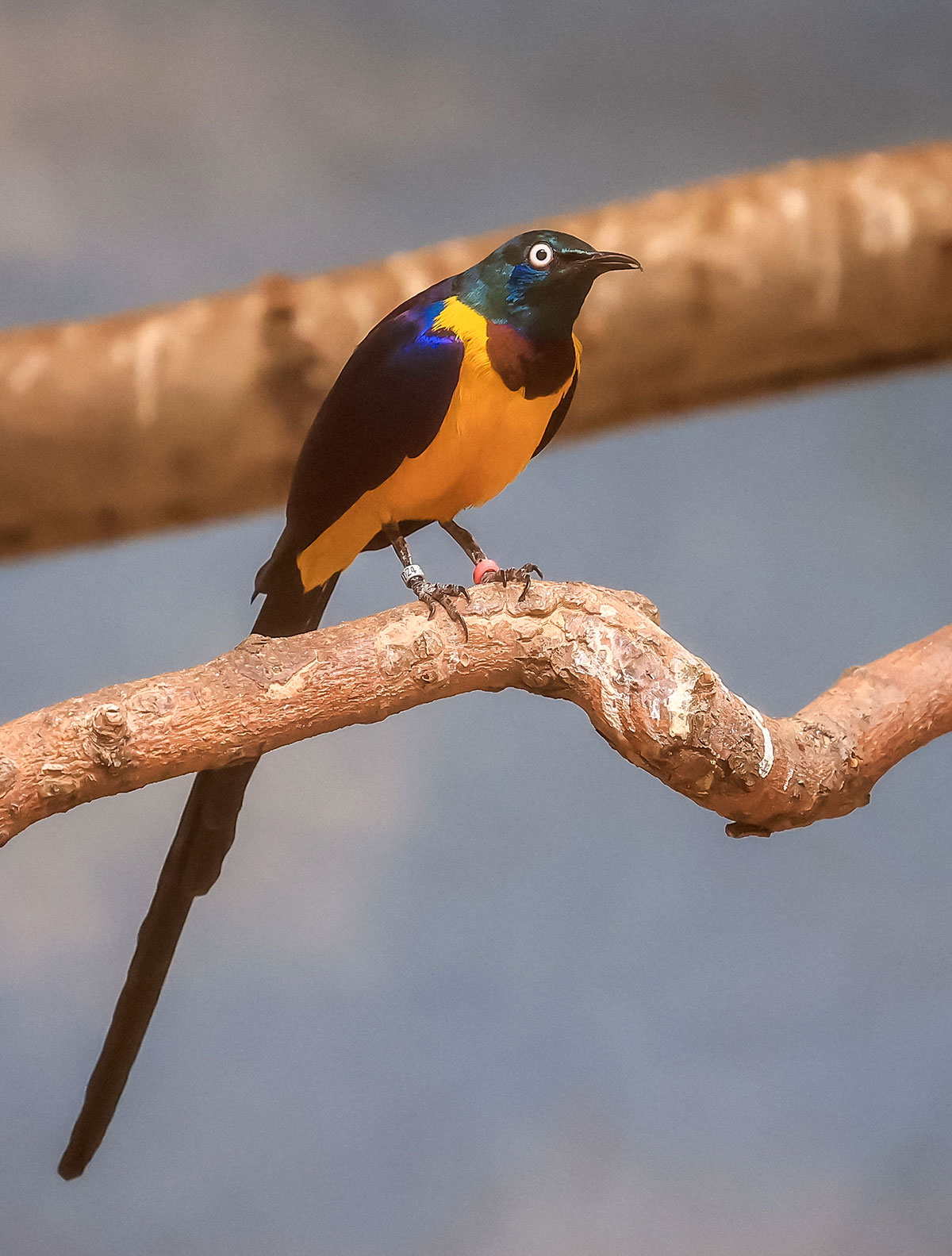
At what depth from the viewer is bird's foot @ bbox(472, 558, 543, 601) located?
1167 millimetres

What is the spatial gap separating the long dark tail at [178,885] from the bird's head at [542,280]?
0.35m

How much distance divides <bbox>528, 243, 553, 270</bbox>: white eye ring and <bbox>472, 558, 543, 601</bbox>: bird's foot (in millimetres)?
302

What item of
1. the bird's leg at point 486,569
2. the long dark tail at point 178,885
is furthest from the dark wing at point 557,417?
the long dark tail at point 178,885

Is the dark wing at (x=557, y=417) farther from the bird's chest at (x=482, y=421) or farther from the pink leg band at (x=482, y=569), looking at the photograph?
the pink leg band at (x=482, y=569)

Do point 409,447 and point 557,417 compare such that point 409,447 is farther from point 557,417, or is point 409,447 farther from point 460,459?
point 557,417

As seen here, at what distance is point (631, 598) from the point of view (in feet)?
3.76

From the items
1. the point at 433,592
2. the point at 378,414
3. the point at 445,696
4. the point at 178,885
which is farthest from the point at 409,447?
the point at 178,885

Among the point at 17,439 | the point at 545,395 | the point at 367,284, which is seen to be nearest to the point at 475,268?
the point at 545,395

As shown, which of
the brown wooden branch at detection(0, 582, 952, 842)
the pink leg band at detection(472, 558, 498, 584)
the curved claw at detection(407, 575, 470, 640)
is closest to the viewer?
the brown wooden branch at detection(0, 582, 952, 842)

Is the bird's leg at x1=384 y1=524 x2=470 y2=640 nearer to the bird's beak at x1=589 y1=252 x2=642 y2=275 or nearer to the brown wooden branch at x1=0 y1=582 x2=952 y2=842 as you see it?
the brown wooden branch at x1=0 y1=582 x2=952 y2=842

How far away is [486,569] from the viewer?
1229 millimetres

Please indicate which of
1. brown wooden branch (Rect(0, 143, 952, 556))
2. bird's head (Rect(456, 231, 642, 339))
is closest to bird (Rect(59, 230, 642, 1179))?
bird's head (Rect(456, 231, 642, 339))

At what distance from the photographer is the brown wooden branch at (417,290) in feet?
5.44

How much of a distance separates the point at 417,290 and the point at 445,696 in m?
0.73
